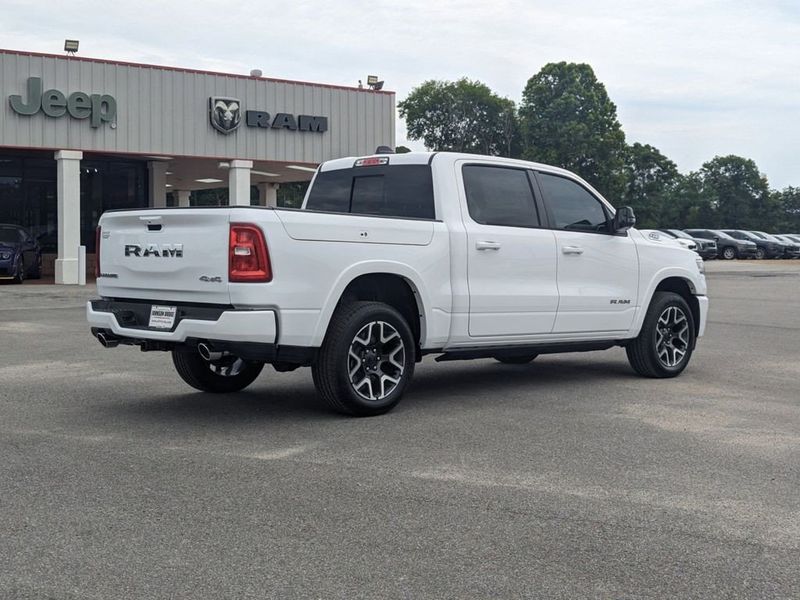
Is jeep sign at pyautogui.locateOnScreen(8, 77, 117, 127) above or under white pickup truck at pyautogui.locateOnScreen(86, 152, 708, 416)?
above

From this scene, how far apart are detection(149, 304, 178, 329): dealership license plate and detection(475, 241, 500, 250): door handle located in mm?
2420

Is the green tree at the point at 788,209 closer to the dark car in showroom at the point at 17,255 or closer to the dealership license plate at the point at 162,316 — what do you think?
the dark car in showroom at the point at 17,255

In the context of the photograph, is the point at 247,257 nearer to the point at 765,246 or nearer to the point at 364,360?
the point at 364,360

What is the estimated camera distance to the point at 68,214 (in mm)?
27578

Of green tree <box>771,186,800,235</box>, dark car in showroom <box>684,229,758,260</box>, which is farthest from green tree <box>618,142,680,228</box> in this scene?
dark car in showroom <box>684,229,758,260</box>

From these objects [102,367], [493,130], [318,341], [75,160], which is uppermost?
[493,130]

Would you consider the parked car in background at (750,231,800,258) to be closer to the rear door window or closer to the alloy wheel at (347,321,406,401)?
the rear door window

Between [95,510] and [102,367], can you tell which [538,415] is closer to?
[95,510]

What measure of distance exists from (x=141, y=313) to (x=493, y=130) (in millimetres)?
82477

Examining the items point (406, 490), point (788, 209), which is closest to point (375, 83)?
point (406, 490)

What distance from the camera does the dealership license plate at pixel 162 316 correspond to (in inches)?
283

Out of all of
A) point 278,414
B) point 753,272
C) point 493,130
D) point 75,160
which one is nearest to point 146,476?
point 278,414

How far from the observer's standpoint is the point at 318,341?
717cm

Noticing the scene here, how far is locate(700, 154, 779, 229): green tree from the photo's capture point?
103938 millimetres
